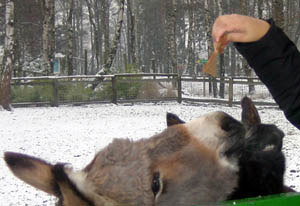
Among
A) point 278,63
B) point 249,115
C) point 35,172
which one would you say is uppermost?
point 278,63

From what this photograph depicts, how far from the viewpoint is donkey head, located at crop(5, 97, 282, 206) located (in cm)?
124

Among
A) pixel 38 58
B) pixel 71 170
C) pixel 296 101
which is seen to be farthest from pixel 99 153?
pixel 38 58

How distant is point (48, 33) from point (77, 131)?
9.20 meters

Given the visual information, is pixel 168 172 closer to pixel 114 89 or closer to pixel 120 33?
pixel 114 89

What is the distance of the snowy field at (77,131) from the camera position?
585 centimetres

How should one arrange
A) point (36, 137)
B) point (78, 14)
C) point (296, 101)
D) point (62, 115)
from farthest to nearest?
point (78, 14), point (62, 115), point (36, 137), point (296, 101)

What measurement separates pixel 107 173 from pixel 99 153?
4.4 inches

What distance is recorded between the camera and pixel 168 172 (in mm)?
1244

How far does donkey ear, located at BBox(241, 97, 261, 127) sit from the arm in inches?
5.5

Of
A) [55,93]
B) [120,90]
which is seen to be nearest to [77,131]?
[55,93]

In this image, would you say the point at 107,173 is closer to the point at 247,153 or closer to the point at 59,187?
the point at 59,187

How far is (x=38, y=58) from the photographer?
33.7 metres

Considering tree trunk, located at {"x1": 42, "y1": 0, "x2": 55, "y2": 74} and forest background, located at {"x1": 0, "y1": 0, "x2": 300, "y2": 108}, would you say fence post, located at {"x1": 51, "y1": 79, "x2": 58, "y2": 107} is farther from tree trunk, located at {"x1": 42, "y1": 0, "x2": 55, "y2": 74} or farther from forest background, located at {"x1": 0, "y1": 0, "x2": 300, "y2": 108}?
tree trunk, located at {"x1": 42, "y1": 0, "x2": 55, "y2": 74}

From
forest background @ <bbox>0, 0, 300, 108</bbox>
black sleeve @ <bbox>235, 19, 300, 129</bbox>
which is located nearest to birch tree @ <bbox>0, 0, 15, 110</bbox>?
forest background @ <bbox>0, 0, 300, 108</bbox>
